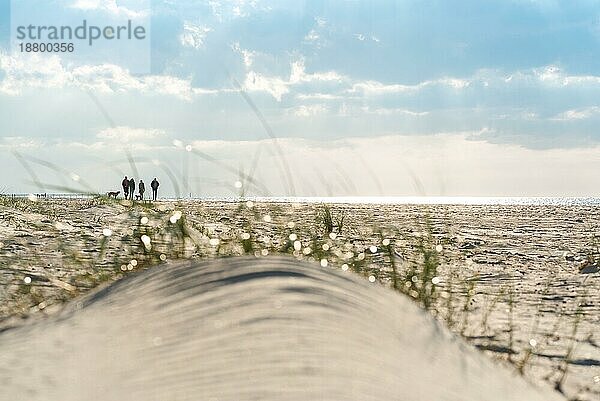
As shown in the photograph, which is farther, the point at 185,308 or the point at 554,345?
the point at 554,345

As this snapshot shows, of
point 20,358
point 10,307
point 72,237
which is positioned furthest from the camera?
point 72,237

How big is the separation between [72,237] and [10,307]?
257 centimetres

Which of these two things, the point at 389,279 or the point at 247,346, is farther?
the point at 389,279

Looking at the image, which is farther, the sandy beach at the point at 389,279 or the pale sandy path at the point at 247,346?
the sandy beach at the point at 389,279

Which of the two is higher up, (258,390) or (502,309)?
(258,390)

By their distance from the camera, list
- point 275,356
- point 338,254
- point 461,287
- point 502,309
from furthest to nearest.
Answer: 1. point 461,287
2. point 502,309
3. point 338,254
4. point 275,356

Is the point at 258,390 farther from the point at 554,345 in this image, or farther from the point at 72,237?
the point at 72,237

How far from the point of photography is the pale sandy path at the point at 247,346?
1472 millimetres

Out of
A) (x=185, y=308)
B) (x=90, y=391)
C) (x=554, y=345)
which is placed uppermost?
(x=185, y=308)

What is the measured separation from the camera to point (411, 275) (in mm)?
2807

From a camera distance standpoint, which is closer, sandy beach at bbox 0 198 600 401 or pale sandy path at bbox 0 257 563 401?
pale sandy path at bbox 0 257 563 401

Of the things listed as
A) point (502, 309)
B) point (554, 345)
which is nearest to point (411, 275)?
point (554, 345)

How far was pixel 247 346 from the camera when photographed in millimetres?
1572

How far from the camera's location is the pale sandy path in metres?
1.47
